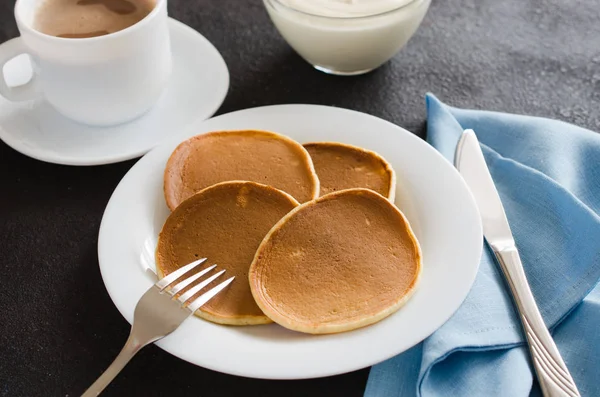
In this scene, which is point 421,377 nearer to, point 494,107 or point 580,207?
point 580,207

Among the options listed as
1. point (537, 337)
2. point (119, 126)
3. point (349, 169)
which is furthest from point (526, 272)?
point (119, 126)

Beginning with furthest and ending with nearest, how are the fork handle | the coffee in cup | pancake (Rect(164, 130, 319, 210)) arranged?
the coffee in cup, pancake (Rect(164, 130, 319, 210)), the fork handle


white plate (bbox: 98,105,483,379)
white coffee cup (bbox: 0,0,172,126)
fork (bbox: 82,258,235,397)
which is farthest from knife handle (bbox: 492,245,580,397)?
white coffee cup (bbox: 0,0,172,126)

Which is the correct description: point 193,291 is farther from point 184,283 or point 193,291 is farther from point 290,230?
point 290,230

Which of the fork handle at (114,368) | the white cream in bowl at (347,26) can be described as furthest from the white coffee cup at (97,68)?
the fork handle at (114,368)

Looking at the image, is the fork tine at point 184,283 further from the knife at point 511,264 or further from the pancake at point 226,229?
the knife at point 511,264

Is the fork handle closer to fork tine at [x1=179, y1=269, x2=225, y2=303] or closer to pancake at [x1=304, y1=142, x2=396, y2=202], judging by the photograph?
fork tine at [x1=179, y1=269, x2=225, y2=303]

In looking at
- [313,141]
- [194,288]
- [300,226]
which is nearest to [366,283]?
[300,226]
